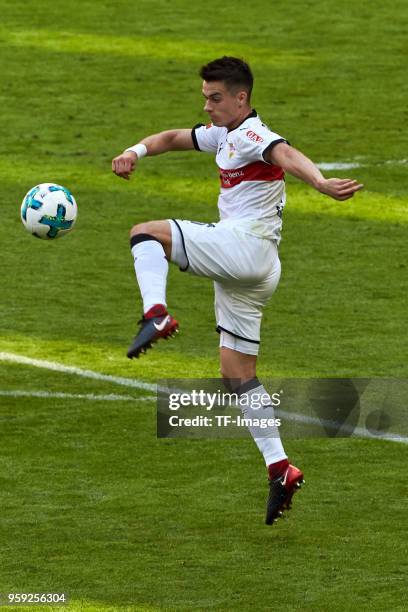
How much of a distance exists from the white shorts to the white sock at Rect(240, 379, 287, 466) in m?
→ 0.24

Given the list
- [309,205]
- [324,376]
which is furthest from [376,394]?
[309,205]

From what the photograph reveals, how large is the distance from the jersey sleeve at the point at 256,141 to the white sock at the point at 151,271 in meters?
0.71

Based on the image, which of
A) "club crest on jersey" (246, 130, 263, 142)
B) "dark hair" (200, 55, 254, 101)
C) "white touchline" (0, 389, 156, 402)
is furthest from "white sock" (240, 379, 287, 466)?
"white touchline" (0, 389, 156, 402)

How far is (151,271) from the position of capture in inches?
368

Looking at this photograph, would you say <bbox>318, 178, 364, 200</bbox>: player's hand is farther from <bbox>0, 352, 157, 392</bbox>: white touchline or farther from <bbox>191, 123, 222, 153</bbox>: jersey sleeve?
<bbox>0, 352, 157, 392</bbox>: white touchline

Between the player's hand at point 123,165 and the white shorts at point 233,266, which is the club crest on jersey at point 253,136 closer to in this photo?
the white shorts at point 233,266

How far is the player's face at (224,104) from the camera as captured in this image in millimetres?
9773

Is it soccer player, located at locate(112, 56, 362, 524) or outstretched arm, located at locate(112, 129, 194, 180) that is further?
outstretched arm, located at locate(112, 129, 194, 180)

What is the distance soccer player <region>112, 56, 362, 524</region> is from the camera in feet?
31.5

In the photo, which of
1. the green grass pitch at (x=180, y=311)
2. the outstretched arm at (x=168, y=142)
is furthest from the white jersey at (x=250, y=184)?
the green grass pitch at (x=180, y=311)

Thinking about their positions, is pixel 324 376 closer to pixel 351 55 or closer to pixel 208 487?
pixel 208 487

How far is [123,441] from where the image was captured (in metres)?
11.5

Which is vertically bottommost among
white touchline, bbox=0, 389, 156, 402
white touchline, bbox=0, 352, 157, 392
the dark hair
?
white touchline, bbox=0, 352, 157, 392

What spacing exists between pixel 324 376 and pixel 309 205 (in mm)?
5228
